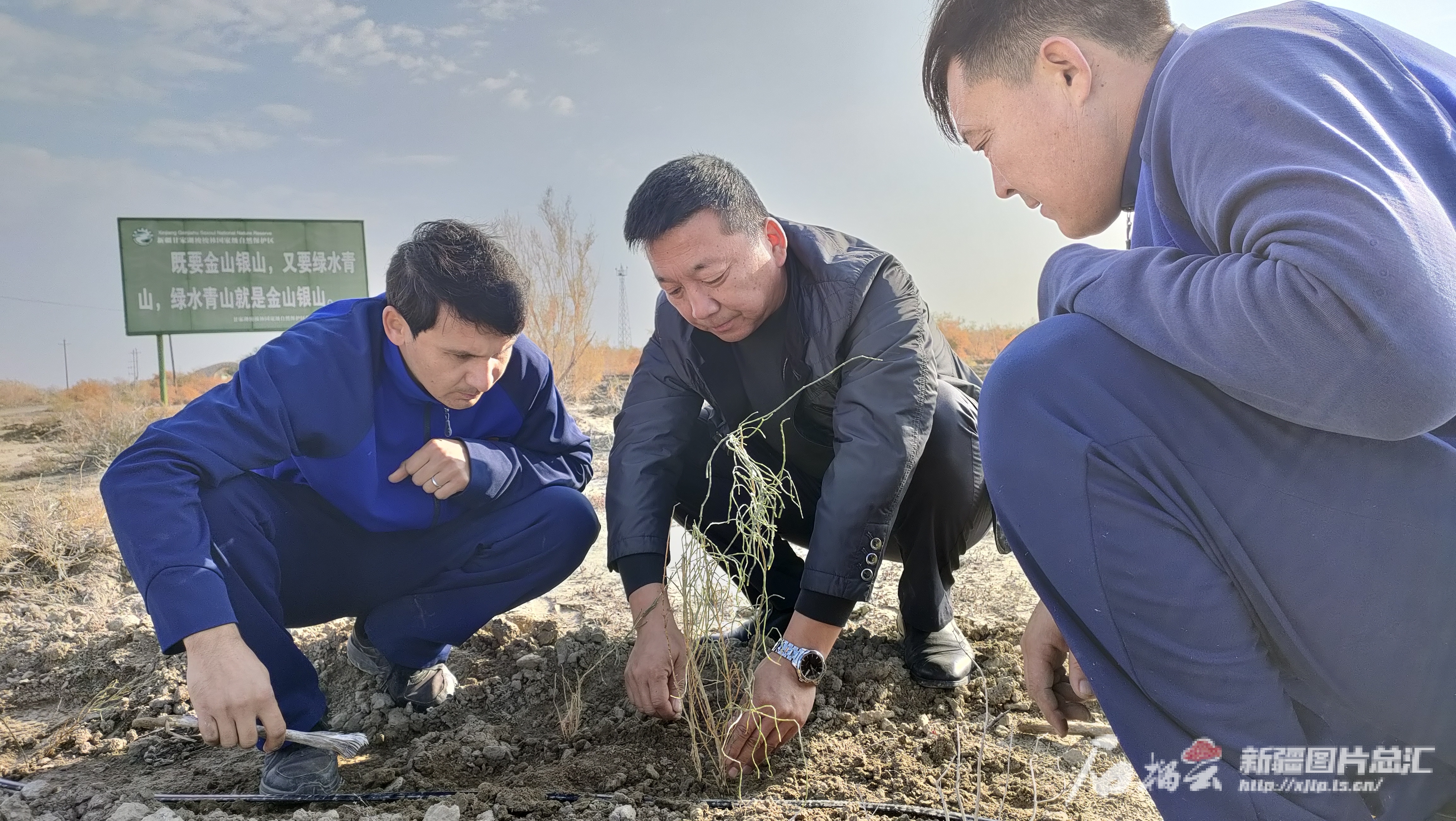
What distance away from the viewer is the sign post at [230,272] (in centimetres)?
1079

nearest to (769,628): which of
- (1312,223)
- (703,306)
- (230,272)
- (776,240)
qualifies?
(703,306)

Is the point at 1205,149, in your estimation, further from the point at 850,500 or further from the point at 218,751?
the point at 218,751

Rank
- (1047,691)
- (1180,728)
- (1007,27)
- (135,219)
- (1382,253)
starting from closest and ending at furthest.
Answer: (1382,253) → (1180,728) → (1007,27) → (1047,691) → (135,219)

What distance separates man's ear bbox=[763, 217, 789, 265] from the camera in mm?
2316

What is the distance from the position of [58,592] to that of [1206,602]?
3981 mm

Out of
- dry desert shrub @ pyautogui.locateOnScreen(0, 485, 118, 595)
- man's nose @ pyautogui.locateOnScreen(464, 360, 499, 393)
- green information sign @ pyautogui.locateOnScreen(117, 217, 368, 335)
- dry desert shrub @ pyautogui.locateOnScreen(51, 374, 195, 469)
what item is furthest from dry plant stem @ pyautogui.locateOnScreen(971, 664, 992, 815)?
green information sign @ pyautogui.locateOnScreen(117, 217, 368, 335)

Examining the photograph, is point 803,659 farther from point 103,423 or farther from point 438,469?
point 103,423

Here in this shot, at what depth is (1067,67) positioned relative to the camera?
1.33 meters

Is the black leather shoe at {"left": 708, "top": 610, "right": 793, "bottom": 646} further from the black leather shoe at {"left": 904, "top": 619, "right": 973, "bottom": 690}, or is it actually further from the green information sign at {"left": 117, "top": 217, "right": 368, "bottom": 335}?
the green information sign at {"left": 117, "top": 217, "right": 368, "bottom": 335}

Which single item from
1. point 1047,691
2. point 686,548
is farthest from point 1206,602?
point 686,548

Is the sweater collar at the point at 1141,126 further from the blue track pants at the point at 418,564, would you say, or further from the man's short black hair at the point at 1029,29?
the blue track pants at the point at 418,564

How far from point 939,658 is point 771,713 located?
736mm

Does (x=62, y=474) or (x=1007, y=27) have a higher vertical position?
(x=1007, y=27)

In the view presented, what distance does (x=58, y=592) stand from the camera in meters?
3.42
